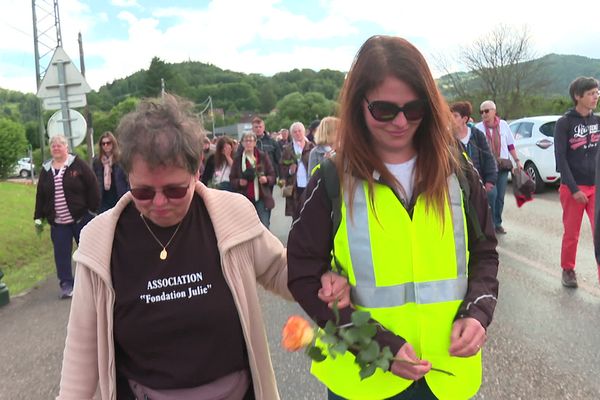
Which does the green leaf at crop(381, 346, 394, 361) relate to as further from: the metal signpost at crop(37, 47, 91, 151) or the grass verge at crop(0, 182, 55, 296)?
the metal signpost at crop(37, 47, 91, 151)

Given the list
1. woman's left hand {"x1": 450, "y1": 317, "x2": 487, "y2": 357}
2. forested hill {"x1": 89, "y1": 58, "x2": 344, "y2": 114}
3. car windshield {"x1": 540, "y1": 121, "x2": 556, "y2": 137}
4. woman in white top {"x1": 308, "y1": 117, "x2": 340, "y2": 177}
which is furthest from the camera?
forested hill {"x1": 89, "y1": 58, "x2": 344, "y2": 114}

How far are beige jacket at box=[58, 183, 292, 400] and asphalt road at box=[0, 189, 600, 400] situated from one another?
1.69 meters

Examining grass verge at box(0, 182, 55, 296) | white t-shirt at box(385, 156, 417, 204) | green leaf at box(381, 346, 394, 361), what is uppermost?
white t-shirt at box(385, 156, 417, 204)

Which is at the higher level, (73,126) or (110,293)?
(73,126)

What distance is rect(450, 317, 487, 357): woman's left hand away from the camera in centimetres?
156

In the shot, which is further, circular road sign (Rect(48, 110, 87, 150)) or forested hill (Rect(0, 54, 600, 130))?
forested hill (Rect(0, 54, 600, 130))

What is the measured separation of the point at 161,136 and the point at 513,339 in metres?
3.47

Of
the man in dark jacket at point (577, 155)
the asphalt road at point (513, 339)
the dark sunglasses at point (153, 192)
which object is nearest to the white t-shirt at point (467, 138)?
the man in dark jacket at point (577, 155)

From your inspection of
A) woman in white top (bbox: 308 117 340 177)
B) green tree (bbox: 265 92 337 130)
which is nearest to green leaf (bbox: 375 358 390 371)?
woman in white top (bbox: 308 117 340 177)

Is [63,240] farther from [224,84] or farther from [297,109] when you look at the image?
[224,84]

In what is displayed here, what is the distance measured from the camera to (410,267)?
160cm

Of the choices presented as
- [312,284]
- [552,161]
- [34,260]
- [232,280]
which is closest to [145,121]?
[232,280]

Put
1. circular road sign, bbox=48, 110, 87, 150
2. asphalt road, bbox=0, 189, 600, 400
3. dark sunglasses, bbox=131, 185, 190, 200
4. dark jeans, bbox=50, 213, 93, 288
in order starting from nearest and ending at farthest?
dark sunglasses, bbox=131, 185, 190, 200, asphalt road, bbox=0, 189, 600, 400, dark jeans, bbox=50, 213, 93, 288, circular road sign, bbox=48, 110, 87, 150

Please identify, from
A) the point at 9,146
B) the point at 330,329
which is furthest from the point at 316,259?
the point at 9,146
